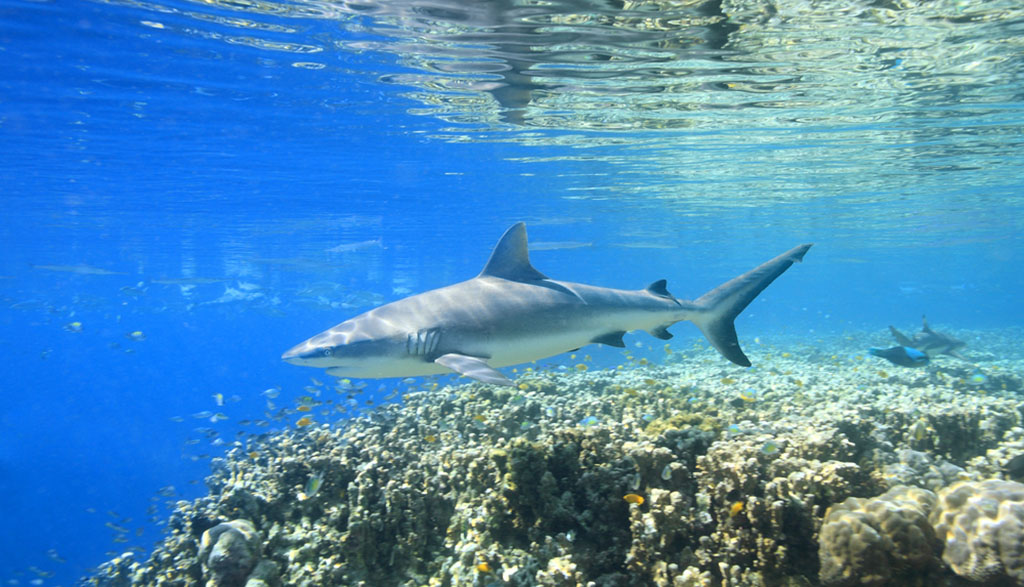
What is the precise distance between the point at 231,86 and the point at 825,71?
13.0m

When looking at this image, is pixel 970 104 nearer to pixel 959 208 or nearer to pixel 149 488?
pixel 959 208

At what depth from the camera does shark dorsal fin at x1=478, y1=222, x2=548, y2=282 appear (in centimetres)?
657

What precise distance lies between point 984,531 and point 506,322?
4.04 meters

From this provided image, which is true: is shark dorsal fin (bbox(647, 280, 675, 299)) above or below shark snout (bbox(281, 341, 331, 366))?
above

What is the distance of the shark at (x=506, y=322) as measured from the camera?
17.6 feet

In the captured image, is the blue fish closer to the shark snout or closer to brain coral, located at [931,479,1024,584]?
brain coral, located at [931,479,1024,584]

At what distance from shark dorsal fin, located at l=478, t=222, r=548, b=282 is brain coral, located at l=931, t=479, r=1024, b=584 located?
433 centimetres

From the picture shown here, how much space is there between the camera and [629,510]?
4348mm

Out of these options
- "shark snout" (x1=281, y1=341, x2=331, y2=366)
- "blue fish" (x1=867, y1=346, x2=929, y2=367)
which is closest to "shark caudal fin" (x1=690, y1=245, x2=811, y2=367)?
"shark snout" (x1=281, y1=341, x2=331, y2=366)

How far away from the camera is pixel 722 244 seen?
46.8 m

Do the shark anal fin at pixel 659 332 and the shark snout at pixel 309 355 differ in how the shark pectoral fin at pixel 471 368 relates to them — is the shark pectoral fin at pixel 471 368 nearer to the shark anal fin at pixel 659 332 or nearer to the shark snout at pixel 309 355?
the shark snout at pixel 309 355

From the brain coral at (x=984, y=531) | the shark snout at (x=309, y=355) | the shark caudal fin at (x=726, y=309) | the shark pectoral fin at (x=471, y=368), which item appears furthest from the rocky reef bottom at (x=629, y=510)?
the shark snout at (x=309, y=355)

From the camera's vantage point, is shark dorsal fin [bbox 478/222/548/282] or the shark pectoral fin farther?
shark dorsal fin [bbox 478/222/548/282]

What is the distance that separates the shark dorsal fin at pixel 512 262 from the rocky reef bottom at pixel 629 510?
6.61ft
